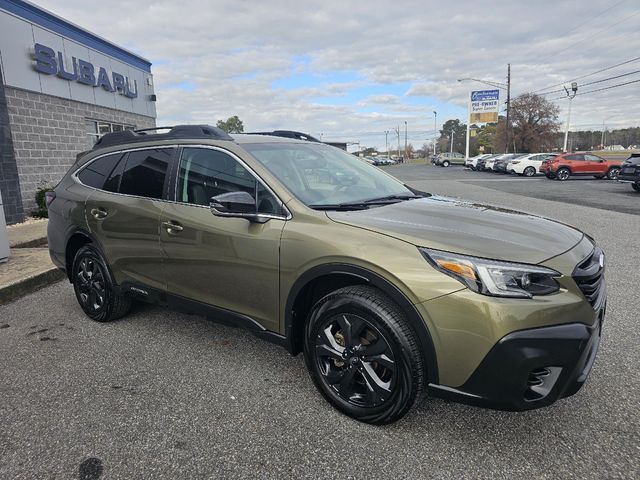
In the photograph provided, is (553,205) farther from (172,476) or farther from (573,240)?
(172,476)

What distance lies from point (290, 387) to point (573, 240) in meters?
2.01

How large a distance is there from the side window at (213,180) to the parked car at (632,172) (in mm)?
18241

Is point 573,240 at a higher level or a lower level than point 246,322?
higher

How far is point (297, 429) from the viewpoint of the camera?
2490mm

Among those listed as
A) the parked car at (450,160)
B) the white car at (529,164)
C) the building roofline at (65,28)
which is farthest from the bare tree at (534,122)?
the building roofline at (65,28)

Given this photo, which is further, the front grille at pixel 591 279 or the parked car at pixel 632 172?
the parked car at pixel 632 172

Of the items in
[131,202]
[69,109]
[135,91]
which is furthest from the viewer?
[135,91]

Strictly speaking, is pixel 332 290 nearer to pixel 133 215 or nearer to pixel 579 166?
pixel 133 215

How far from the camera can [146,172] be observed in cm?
361

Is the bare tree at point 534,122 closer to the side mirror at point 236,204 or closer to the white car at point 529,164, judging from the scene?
the white car at point 529,164

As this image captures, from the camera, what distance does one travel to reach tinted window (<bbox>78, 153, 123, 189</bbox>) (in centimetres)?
399

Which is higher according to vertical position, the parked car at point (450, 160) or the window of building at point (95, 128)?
the window of building at point (95, 128)

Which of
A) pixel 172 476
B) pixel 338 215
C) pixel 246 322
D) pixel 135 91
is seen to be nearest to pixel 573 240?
pixel 338 215

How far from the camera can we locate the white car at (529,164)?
99.7 feet
